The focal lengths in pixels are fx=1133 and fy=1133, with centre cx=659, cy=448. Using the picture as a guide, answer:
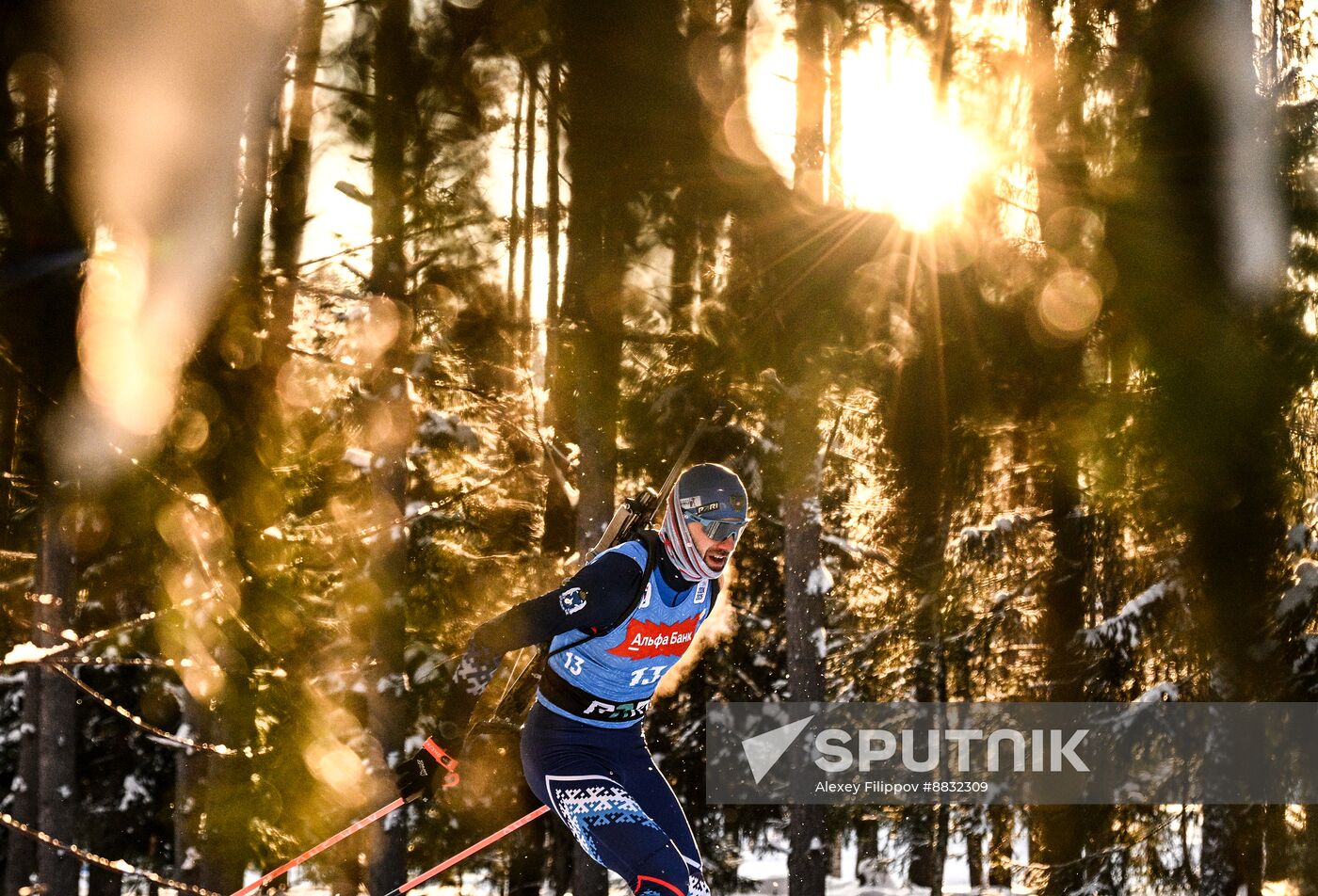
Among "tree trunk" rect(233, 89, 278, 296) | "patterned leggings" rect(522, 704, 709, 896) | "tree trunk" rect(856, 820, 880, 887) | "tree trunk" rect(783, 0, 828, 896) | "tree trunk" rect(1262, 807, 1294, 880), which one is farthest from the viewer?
"tree trunk" rect(856, 820, 880, 887)

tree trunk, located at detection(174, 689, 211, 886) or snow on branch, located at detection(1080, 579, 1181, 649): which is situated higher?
snow on branch, located at detection(1080, 579, 1181, 649)

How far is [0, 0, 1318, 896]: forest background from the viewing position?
954cm

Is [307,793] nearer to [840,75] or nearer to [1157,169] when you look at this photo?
[840,75]

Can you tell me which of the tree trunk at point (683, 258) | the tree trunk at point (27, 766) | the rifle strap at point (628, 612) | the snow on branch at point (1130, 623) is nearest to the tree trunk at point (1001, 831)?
the snow on branch at point (1130, 623)

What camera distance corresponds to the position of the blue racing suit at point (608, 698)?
168 inches

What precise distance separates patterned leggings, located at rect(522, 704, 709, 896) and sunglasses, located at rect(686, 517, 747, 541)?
99cm

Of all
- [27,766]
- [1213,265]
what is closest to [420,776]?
[1213,265]

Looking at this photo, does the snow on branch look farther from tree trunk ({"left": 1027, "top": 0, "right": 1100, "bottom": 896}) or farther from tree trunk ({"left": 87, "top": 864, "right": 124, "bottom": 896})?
tree trunk ({"left": 87, "top": 864, "right": 124, "bottom": 896})

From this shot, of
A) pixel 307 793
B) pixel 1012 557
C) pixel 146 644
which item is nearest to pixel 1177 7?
pixel 1012 557

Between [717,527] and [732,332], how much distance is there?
244 inches

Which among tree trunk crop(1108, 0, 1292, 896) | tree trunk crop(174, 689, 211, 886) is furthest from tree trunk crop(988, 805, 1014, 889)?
tree trunk crop(174, 689, 211, 886)

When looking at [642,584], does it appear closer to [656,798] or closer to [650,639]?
[650,639]

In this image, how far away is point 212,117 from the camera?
8.86 metres

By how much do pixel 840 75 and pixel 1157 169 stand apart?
3.00 metres
